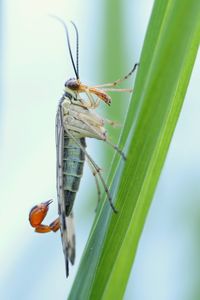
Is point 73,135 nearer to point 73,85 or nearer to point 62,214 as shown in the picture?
point 73,85

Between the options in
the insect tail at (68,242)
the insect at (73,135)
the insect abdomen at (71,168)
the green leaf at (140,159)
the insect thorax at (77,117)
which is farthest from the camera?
the insect thorax at (77,117)

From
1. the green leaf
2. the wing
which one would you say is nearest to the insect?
the wing

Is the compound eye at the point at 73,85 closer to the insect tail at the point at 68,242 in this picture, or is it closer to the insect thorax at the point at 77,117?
the insect thorax at the point at 77,117

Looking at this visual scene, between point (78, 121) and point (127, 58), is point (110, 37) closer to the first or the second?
point (127, 58)

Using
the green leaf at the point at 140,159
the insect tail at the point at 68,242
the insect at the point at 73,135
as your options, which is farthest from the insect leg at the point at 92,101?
the green leaf at the point at 140,159

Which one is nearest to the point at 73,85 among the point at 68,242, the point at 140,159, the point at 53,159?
the point at 68,242

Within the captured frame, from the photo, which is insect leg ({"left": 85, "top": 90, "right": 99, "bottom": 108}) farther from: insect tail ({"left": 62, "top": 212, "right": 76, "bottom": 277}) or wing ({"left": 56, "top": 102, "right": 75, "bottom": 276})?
insect tail ({"left": 62, "top": 212, "right": 76, "bottom": 277})
